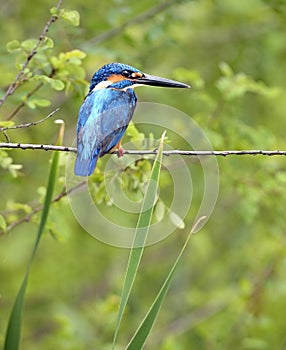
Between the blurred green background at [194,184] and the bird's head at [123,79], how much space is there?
0.35 metres

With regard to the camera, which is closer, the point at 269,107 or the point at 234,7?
the point at 234,7

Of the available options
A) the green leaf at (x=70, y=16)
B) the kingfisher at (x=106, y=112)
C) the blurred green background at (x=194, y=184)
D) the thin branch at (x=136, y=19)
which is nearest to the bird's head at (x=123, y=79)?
the kingfisher at (x=106, y=112)

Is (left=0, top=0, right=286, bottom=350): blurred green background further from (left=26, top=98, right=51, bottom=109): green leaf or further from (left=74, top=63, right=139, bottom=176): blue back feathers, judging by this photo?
(left=74, top=63, right=139, bottom=176): blue back feathers

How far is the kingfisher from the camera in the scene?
2.32m

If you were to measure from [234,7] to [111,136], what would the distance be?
3.22 meters

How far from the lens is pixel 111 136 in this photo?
2.44 m

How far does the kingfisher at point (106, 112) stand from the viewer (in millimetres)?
2324

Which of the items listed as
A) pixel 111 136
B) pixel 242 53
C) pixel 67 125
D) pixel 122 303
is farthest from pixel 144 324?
pixel 242 53

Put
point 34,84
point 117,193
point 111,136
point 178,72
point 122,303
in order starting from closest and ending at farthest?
point 122,303 → point 111,136 → point 117,193 → point 34,84 → point 178,72

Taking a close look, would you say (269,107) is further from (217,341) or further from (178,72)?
(178,72)

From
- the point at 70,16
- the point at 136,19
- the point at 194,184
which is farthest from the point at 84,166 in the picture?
the point at 194,184

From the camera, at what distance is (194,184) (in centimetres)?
492

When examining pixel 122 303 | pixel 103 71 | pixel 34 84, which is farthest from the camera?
pixel 34 84

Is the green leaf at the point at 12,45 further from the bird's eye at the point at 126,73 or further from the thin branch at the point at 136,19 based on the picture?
the thin branch at the point at 136,19
